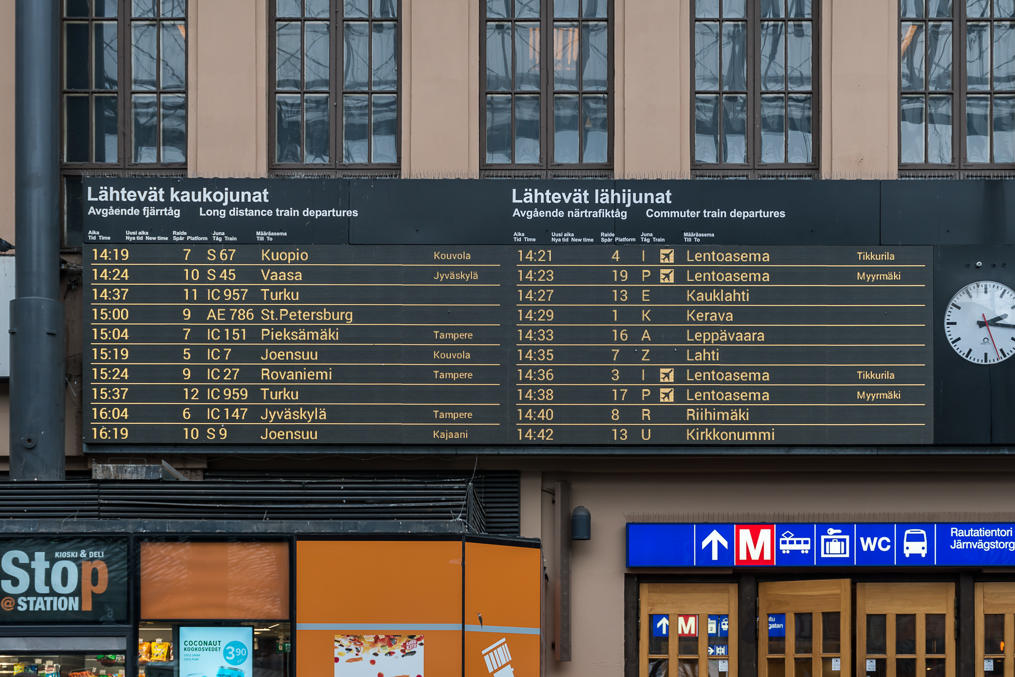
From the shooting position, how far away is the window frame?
1364 cm

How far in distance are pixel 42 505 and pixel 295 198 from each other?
414cm

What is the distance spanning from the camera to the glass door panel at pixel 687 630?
43.7 feet

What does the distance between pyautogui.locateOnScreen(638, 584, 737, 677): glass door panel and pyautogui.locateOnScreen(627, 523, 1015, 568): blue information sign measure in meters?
0.47

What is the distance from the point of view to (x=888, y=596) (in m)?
13.3

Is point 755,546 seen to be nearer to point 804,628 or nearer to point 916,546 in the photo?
point 804,628

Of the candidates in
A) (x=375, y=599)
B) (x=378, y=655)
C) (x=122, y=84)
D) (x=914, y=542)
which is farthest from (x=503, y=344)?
(x=122, y=84)

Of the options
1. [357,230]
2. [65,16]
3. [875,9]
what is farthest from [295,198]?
[875,9]

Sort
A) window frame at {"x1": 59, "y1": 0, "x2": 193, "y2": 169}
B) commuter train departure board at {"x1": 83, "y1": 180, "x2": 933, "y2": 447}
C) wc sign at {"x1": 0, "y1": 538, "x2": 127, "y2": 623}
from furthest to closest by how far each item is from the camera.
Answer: window frame at {"x1": 59, "y1": 0, "x2": 193, "y2": 169}
commuter train departure board at {"x1": 83, "y1": 180, "x2": 933, "y2": 447}
wc sign at {"x1": 0, "y1": 538, "x2": 127, "y2": 623}

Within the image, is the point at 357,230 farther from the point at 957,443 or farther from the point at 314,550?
the point at 957,443

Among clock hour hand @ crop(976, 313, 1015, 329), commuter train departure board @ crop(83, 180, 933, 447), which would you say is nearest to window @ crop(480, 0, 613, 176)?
commuter train departure board @ crop(83, 180, 933, 447)

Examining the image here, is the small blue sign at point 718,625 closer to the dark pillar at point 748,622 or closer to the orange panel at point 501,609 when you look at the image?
the dark pillar at point 748,622

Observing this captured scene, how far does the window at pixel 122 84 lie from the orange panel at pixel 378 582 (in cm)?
560

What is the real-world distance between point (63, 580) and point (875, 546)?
8352 mm

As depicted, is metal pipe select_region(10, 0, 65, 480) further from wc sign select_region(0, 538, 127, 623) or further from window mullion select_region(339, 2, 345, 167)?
window mullion select_region(339, 2, 345, 167)
